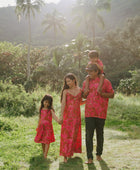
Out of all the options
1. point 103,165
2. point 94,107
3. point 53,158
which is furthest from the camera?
point 53,158

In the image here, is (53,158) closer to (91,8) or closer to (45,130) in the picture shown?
(45,130)

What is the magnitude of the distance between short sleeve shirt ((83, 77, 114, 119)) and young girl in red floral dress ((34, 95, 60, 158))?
0.75 metres

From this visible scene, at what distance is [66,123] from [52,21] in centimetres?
4068

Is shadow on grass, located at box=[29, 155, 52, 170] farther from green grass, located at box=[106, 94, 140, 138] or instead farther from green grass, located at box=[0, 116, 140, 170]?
green grass, located at box=[106, 94, 140, 138]

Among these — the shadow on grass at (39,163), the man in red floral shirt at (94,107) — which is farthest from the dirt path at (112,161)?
the man in red floral shirt at (94,107)

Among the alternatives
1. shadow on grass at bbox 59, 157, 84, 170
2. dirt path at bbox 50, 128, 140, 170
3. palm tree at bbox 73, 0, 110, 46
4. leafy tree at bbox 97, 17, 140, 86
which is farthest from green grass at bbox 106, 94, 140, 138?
palm tree at bbox 73, 0, 110, 46

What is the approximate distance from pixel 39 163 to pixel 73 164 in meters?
0.64

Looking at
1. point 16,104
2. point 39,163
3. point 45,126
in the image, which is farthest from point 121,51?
point 39,163

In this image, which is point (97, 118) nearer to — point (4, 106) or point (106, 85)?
point (106, 85)

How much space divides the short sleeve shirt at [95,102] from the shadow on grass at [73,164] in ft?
2.76

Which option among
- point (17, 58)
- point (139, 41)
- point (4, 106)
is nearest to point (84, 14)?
point (139, 41)

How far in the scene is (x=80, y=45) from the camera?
79.5ft

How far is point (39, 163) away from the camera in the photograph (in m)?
3.98

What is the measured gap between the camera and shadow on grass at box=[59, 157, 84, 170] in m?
3.60
